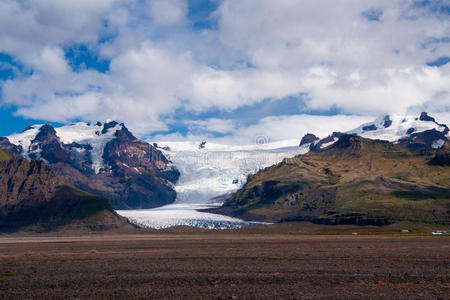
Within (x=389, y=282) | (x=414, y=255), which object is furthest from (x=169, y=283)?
(x=414, y=255)

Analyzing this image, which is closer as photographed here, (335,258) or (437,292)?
(437,292)

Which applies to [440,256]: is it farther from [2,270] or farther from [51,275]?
[2,270]

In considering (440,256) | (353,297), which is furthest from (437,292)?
(440,256)

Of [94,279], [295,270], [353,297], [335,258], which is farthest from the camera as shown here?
[335,258]

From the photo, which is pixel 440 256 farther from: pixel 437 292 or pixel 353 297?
pixel 353 297

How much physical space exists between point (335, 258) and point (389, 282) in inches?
695

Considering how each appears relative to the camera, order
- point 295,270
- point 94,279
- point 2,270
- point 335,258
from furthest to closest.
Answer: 1. point 335,258
2. point 2,270
3. point 295,270
4. point 94,279

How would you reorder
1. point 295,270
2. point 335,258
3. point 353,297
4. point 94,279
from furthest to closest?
point 335,258
point 295,270
point 94,279
point 353,297

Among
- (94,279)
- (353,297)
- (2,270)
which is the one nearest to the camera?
(353,297)

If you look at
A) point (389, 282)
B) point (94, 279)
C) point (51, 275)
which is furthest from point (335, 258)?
point (51, 275)

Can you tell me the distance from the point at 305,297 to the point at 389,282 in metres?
9.96

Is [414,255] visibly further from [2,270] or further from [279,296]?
[2,270]

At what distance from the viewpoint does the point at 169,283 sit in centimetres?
3909

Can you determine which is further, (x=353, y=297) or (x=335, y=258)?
(x=335, y=258)
